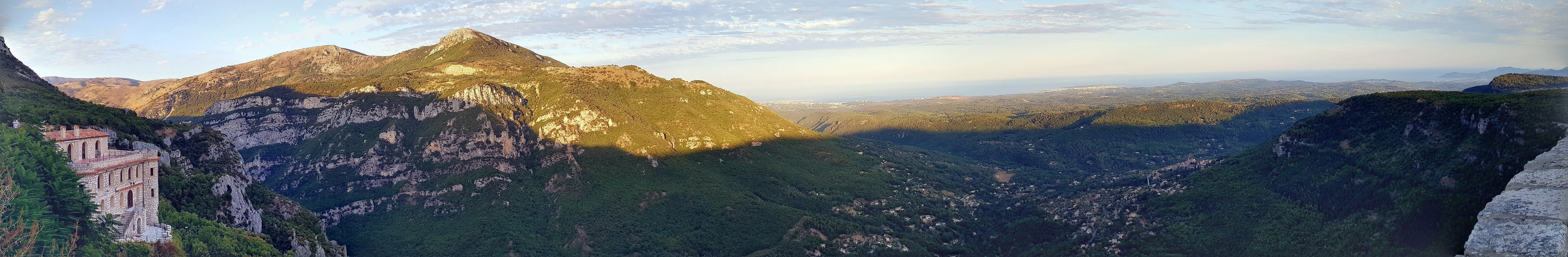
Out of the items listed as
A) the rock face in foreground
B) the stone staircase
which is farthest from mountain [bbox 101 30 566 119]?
the rock face in foreground

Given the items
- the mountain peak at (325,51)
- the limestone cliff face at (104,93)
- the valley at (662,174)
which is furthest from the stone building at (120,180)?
the mountain peak at (325,51)

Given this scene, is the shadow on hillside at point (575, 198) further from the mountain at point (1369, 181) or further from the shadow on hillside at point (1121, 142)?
the shadow on hillside at point (1121, 142)

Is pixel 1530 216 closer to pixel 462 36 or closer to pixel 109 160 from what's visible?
pixel 109 160

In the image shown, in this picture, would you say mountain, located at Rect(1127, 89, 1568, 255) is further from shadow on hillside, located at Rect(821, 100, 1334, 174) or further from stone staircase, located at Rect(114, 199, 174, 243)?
stone staircase, located at Rect(114, 199, 174, 243)

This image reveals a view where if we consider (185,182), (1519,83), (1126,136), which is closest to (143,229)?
(185,182)

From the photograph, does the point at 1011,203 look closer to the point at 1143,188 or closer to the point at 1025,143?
the point at 1143,188

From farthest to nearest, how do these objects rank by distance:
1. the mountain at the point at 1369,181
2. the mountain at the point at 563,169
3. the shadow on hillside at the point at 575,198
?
the mountain at the point at 563,169 → the shadow on hillside at the point at 575,198 → the mountain at the point at 1369,181
